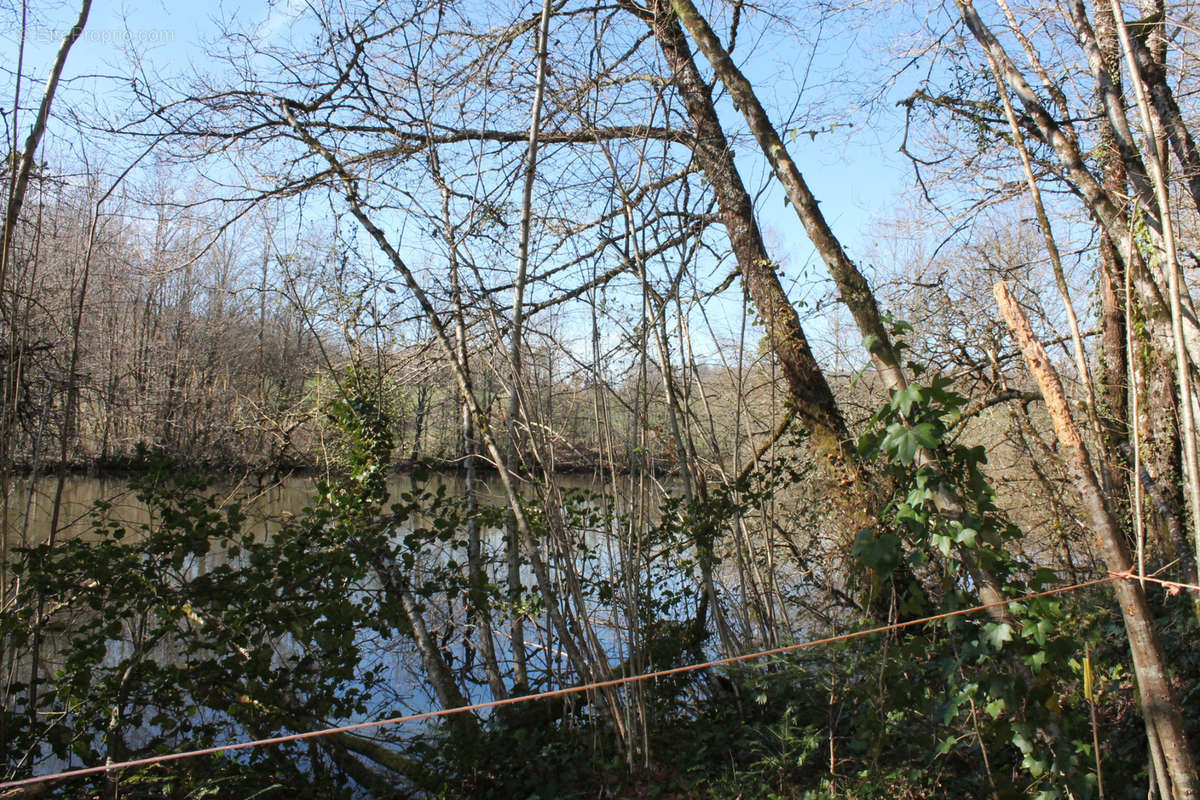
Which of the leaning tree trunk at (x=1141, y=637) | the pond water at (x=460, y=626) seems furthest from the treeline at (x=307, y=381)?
the leaning tree trunk at (x=1141, y=637)

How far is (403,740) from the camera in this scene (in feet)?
11.0

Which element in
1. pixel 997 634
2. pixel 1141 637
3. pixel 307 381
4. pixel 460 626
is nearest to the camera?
pixel 1141 637


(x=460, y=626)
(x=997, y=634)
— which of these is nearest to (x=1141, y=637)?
(x=997, y=634)

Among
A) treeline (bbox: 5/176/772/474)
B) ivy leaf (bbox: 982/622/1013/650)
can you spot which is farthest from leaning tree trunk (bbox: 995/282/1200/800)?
treeline (bbox: 5/176/772/474)

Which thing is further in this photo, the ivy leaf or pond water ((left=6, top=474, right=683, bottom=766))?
pond water ((left=6, top=474, right=683, bottom=766))

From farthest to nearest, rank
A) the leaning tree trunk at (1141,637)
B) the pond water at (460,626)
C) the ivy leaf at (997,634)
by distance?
1. the pond water at (460,626)
2. the ivy leaf at (997,634)
3. the leaning tree trunk at (1141,637)

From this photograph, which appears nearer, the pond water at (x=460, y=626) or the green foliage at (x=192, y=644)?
the green foliage at (x=192, y=644)

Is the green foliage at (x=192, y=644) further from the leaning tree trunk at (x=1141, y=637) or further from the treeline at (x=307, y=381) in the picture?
the leaning tree trunk at (x=1141, y=637)

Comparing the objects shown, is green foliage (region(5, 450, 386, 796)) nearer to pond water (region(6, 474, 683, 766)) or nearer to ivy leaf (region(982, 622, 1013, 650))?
pond water (region(6, 474, 683, 766))

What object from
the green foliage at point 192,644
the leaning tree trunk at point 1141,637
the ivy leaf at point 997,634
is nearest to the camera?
the leaning tree trunk at point 1141,637

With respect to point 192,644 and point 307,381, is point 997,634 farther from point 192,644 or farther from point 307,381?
point 307,381

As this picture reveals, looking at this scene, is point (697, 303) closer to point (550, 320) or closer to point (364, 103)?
point (550, 320)

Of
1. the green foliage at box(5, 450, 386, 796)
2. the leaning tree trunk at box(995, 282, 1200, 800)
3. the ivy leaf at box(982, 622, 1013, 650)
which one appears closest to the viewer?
the leaning tree trunk at box(995, 282, 1200, 800)

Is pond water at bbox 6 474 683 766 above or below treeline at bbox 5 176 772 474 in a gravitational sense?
below
